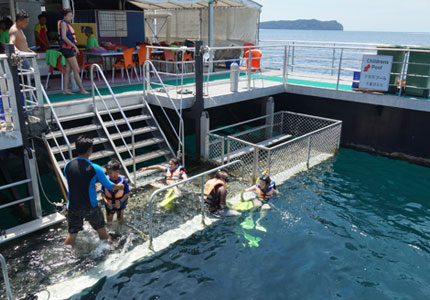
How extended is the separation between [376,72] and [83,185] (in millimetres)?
8735

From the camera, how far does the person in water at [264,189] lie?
8008mm

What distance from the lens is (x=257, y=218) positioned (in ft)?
24.7

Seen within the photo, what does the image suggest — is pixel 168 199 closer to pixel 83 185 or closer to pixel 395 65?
pixel 83 185

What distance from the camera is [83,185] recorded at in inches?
228

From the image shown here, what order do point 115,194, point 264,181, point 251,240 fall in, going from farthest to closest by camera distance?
point 264,181
point 251,240
point 115,194

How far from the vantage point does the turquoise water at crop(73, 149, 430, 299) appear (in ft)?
18.3

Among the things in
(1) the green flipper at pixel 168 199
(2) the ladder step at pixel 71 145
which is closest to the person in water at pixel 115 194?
(1) the green flipper at pixel 168 199

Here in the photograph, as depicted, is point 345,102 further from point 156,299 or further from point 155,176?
point 156,299

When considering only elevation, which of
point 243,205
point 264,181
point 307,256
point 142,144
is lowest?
point 307,256

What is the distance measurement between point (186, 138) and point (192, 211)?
494cm

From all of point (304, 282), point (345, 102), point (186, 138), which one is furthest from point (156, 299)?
point (345, 102)

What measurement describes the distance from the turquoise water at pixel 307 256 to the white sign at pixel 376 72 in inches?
131

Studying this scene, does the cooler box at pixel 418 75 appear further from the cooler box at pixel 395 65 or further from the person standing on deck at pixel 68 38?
the person standing on deck at pixel 68 38

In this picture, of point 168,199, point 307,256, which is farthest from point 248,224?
point 168,199
